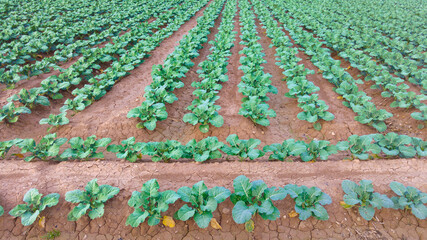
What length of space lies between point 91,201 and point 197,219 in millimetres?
1599

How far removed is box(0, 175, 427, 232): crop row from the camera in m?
2.74

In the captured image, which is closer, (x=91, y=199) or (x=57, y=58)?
(x=91, y=199)

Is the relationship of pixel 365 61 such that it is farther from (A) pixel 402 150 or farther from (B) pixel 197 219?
(B) pixel 197 219

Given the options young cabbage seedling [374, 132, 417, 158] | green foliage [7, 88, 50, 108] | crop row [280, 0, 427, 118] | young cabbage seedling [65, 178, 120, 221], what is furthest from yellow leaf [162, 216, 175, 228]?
crop row [280, 0, 427, 118]

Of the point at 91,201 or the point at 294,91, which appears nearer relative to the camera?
the point at 91,201

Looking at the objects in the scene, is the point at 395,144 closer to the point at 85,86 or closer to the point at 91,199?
the point at 91,199

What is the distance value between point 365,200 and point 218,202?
196cm

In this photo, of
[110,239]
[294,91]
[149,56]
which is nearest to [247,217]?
[110,239]

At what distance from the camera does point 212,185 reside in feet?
11.1

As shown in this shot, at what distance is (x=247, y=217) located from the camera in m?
2.58

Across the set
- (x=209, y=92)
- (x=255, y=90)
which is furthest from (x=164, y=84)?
(x=255, y=90)

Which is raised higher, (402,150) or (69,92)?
(402,150)

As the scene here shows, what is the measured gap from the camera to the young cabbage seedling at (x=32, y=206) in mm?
2740

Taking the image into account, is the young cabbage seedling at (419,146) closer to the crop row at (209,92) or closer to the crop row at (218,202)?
the crop row at (218,202)
